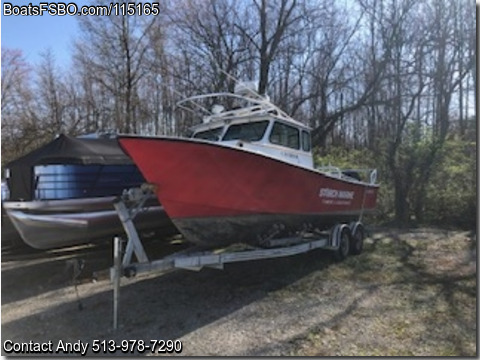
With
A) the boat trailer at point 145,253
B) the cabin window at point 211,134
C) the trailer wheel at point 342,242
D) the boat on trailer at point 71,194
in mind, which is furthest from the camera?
the trailer wheel at point 342,242

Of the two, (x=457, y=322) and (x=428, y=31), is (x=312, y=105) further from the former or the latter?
(x=457, y=322)

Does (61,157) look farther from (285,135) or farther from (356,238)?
(356,238)

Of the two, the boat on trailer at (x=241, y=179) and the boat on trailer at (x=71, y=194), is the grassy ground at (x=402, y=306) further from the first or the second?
the boat on trailer at (x=71, y=194)

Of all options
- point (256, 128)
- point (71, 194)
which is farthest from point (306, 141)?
point (71, 194)

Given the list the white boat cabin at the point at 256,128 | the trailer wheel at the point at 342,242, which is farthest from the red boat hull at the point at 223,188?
the trailer wheel at the point at 342,242

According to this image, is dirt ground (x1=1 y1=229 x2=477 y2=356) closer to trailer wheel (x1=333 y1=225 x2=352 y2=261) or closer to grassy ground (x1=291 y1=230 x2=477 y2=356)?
grassy ground (x1=291 y1=230 x2=477 y2=356)

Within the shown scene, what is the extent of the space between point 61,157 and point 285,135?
374cm

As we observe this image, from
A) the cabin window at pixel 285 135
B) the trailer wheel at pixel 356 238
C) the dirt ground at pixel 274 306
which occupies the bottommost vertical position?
the dirt ground at pixel 274 306

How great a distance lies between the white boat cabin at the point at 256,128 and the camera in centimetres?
749

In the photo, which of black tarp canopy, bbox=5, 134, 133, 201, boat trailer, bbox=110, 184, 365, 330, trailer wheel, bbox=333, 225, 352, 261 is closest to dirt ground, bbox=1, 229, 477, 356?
trailer wheel, bbox=333, 225, 352, 261

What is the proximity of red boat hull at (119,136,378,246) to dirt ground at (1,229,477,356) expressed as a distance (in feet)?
2.81

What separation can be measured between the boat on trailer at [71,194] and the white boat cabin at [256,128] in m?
1.52

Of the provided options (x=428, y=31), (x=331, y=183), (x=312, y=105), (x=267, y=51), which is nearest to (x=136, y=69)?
(x=267, y=51)

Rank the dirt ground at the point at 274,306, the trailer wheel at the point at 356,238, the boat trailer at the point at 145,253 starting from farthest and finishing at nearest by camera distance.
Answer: the trailer wheel at the point at 356,238 < the boat trailer at the point at 145,253 < the dirt ground at the point at 274,306
